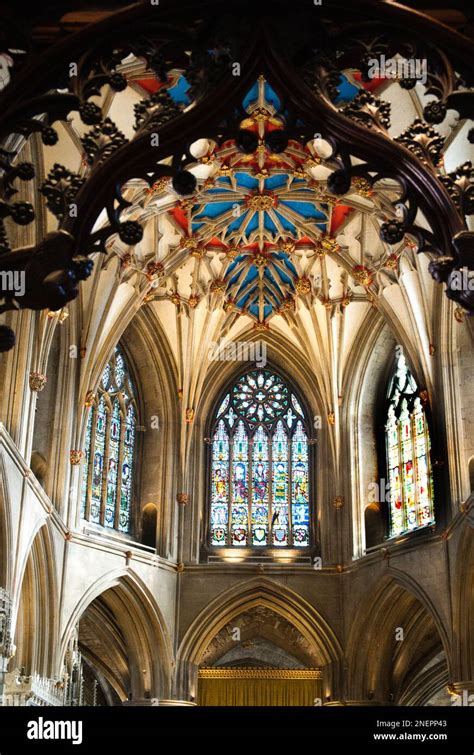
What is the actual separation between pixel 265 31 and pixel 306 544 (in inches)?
724

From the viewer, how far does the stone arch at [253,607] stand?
21078mm

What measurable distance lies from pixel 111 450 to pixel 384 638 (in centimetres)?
709

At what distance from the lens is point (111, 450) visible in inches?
869

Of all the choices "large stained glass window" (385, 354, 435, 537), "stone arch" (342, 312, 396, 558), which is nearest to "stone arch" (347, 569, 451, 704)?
A: "large stained glass window" (385, 354, 435, 537)

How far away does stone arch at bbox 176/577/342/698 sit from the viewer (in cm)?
2108

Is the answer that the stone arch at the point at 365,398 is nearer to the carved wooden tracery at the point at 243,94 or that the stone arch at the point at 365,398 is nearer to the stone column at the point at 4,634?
the stone column at the point at 4,634

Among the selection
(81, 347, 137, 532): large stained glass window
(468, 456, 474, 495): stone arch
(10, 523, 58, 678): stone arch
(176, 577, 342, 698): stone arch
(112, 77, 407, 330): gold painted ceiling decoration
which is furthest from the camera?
(81, 347, 137, 532): large stained glass window

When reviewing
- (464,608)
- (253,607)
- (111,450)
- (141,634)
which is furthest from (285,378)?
(464,608)

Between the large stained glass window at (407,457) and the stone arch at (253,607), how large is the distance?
2630mm

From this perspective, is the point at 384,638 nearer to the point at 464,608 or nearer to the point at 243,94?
the point at 464,608

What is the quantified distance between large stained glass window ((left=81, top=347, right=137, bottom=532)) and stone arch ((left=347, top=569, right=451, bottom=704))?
18.1 ft

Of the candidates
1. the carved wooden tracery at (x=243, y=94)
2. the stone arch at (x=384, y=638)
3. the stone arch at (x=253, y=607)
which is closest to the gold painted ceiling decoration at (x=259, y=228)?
the stone arch at (x=253, y=607)

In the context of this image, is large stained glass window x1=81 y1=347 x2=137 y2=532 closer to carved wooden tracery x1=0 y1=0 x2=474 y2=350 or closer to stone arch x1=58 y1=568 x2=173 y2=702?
stone arch x1=58 y1=568 x2=173 y2=702
